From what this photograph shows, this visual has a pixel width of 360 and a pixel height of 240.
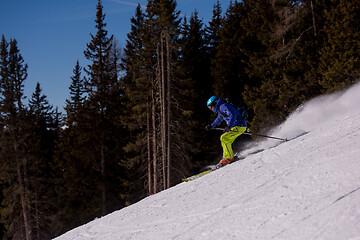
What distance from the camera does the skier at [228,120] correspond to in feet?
27.1

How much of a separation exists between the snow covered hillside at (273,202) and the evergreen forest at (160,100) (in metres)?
8.07

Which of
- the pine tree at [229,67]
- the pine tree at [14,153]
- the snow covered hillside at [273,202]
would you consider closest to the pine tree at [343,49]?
the snow covered hillside at [273,202]

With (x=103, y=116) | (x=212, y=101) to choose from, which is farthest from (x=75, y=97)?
(x=212, y=101)

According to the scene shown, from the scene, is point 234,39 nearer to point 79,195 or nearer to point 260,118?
point 260,118

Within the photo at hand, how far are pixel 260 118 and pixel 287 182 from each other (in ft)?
38.7

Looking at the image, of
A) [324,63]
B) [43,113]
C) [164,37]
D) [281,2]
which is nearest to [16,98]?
[43,113]

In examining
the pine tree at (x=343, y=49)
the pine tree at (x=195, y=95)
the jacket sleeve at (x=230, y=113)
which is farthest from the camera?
the pine tree at (x=195, y=95)

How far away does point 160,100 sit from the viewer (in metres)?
18.8

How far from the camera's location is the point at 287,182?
4598 mm

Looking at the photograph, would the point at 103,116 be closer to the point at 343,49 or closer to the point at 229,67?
the point at 229,67

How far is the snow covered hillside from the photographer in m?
3.22

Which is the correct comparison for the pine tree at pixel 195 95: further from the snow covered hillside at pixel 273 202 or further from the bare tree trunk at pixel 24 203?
the bare tree trunk at pixel 24 203

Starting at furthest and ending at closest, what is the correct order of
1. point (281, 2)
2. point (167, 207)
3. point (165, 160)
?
point (165, 160), point (281, 2), point (167, 207)

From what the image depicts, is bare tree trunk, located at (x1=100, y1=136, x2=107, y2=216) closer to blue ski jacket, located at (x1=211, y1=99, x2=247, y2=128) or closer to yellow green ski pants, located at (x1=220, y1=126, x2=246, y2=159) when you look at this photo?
yellow green ski pants, located at (x1=220, y1=126, x2=246, y2=159)
